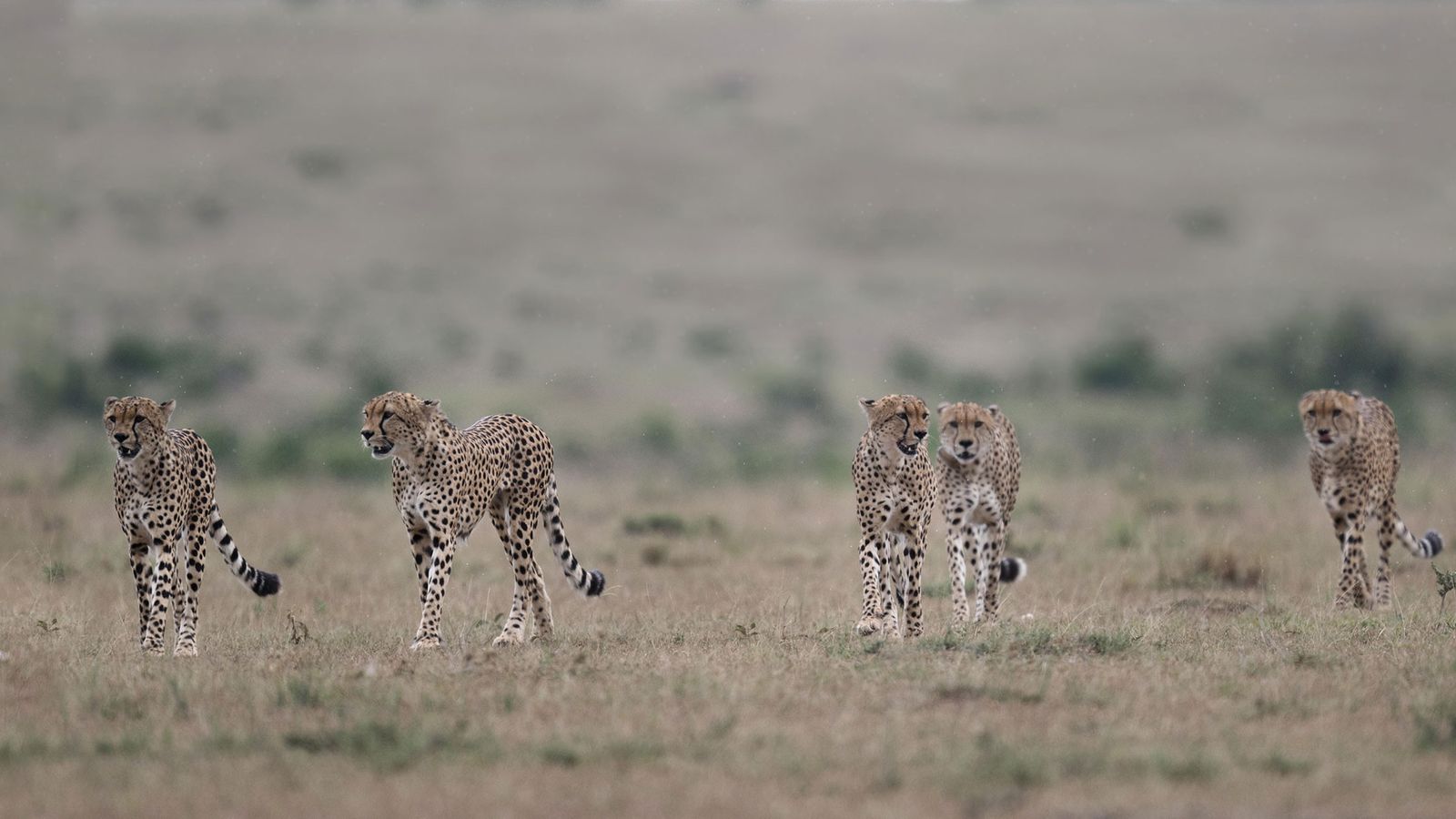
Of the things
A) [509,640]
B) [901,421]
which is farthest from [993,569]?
[509,640]

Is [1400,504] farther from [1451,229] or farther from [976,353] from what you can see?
[1451,229]

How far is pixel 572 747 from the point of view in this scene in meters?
6.17

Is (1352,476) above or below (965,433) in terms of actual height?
below

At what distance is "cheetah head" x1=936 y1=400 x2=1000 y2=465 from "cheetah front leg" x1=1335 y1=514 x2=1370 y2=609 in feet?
6.91

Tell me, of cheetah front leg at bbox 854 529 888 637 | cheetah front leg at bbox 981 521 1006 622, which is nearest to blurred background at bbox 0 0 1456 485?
cheetah front leg at bbox 981 521 1006 622

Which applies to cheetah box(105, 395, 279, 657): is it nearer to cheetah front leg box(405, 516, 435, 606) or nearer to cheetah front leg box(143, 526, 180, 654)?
cheetah front leg box(143, 526, 180, 654)

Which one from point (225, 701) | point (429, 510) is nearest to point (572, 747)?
point (225, 701)

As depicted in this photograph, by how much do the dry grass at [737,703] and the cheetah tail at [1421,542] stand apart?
255 mm

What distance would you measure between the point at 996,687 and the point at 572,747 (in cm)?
181

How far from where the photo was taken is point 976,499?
9.91 m

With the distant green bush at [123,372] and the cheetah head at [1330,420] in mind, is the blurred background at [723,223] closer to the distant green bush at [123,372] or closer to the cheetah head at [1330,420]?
the distant green bush at [123,372]

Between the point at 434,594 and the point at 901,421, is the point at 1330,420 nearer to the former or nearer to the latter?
the point at 901,421

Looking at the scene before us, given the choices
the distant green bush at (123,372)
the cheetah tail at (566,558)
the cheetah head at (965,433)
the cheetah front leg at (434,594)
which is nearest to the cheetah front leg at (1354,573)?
the cheetah head at (965,433)

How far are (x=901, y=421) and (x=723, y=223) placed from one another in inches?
1468
